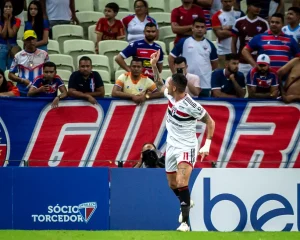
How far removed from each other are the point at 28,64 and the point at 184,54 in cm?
280

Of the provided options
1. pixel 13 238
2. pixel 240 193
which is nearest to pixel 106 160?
pixel 240 193

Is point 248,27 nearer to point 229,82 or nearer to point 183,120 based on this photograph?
point 229,82

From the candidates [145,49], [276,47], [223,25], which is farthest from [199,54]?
[223,25]

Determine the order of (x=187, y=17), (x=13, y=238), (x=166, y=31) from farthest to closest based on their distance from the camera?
(x=166, y=31) → (x=187, y=17) → (x=13, y=238)

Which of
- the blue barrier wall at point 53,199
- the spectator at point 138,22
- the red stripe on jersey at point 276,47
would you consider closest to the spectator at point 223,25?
the spectator at point 138,22

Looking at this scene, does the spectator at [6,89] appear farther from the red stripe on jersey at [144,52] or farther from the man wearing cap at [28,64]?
the red stripe on jersey at [144,52]

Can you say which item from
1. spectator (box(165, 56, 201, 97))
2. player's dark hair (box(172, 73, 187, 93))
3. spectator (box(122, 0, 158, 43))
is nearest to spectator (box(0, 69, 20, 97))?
spectator (box(165, 56, 201, 97))

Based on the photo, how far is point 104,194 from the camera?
1489cm

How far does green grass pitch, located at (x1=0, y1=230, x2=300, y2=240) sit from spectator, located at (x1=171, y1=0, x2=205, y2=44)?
5.84 meters

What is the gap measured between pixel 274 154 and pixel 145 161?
7.41 ft

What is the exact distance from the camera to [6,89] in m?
16.3

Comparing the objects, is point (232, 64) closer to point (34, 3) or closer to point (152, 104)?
point (152, 104)

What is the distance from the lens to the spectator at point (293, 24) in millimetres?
18266

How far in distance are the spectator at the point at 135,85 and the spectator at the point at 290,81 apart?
220cm
